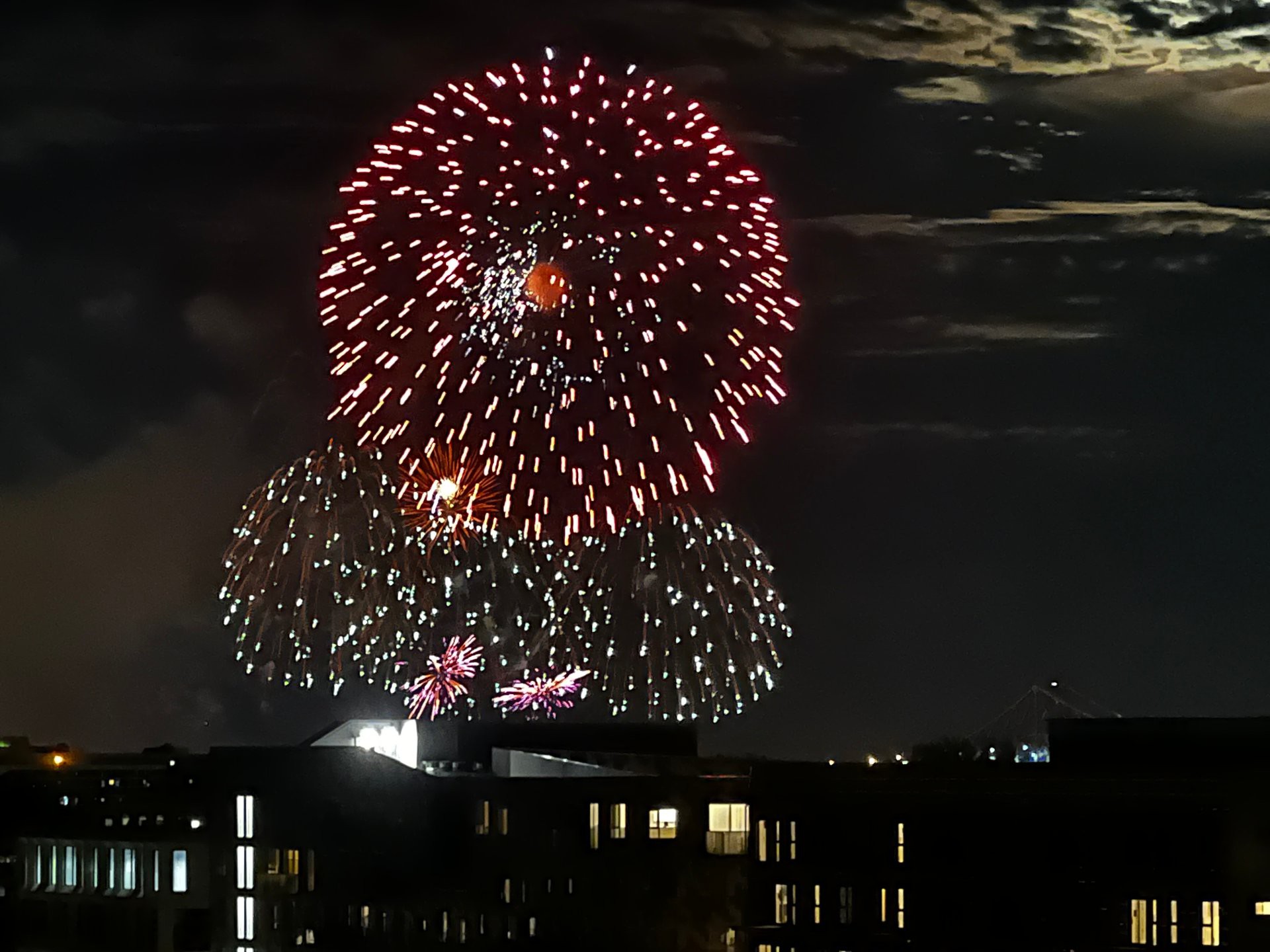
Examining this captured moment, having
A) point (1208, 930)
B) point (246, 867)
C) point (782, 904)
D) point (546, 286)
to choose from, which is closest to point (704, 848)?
point (782, 904)

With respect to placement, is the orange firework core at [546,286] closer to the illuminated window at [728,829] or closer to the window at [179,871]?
the illuminated window at [728,829]

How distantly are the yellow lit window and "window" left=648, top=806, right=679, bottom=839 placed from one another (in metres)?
20.2


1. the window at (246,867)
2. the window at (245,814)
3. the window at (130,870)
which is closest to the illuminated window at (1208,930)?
the window at (245,814)

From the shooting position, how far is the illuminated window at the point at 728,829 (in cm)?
9712

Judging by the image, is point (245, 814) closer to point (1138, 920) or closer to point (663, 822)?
point (663, 822)

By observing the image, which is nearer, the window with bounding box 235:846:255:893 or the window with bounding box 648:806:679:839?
the window with bounding box 648:806:679:839

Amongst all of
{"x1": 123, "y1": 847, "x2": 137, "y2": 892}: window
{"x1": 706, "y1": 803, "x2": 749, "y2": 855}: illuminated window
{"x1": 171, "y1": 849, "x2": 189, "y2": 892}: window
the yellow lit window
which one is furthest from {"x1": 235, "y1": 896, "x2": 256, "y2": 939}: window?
the yellow lit window

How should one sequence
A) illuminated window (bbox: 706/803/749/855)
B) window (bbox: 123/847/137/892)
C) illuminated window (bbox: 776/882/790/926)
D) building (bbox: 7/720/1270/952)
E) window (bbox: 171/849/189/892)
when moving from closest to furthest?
building (bbox: 7/720/1270/952)
illuminated window (bbox: 776/882/790/926)
illuminated window (bbox: 706/803/749/855)
window (bbox: 171/849/189/892)
window (bbox: 123/847/137/892)

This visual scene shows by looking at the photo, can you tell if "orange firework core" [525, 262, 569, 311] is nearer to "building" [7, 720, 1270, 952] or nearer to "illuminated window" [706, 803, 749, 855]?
"building" [7, 720, 1270, 952]

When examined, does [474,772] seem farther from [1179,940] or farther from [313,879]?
[1179,940]

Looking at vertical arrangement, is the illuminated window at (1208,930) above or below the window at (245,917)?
above

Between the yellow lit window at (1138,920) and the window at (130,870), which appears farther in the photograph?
the window at (130,870)

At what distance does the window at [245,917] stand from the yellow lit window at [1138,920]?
145ft

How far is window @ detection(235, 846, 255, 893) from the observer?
4368 inches
